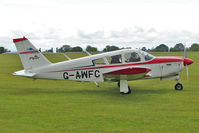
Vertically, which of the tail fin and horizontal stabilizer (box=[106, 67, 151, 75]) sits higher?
the tail fin

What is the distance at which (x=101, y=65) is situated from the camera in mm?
13031

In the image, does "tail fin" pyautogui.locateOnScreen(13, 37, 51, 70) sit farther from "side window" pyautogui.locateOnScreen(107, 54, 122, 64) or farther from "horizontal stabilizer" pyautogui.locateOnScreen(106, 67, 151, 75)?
"horizontal stabilizer" pyautogui.locateOnScreen(106, 67, 151, 75)

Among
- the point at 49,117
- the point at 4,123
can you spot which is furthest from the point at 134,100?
the point at 4,123

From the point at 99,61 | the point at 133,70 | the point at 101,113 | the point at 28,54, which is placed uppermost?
the point at 28,54

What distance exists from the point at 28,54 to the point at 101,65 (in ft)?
12.4

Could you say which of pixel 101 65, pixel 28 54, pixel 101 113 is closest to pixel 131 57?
pixel 101 65

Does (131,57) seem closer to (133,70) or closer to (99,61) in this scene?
(133,70)

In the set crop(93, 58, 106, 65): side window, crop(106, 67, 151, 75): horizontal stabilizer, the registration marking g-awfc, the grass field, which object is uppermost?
crop(93, 58, 106, 65): side window

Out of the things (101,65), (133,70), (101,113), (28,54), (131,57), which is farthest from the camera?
(28,54)

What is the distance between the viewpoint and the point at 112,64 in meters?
12.9

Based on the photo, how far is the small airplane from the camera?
1288 centimetres

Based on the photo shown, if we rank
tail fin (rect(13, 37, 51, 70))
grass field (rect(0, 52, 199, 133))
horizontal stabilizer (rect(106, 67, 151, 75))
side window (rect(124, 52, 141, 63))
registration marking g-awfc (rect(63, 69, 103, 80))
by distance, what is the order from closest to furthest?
1. grass field (rect(0, 52, 199, 133))
2. horizontal stabilizer (rect(106, 67, 151, 75))
3. side window (rect(124, 52, 141, 63))
4. registration marking g-awfc (rect(63, 69, 103, 80))
5. tail fin (rect(13, 37, 51, 70))

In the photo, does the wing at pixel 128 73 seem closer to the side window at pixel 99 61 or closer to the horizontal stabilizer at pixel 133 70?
the horizontal stabilizer at pixel 133 70

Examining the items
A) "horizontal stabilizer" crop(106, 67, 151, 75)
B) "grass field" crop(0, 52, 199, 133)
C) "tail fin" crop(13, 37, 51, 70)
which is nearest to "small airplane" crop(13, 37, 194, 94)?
"tail fin" crop(13, 37, 51, 70)
